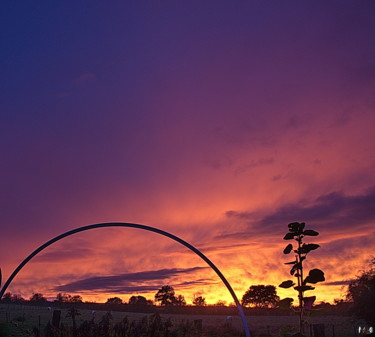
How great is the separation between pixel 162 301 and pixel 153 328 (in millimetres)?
106574

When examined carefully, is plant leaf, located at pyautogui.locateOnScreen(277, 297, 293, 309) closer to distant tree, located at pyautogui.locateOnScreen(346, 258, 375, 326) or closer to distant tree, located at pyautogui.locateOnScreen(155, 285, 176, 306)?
distant tree, located at pyautogui.locateOnScreen(346, 258, 375, 326)

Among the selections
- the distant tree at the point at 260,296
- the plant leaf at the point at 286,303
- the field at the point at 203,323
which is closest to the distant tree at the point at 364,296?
the field at the point at 203,323

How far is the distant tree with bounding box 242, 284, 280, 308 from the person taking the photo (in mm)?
108812

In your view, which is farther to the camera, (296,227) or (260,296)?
(260,296)

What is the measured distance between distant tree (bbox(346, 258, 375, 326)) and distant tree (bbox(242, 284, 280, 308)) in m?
86.1

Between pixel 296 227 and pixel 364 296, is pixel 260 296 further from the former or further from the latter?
pixel 296 227

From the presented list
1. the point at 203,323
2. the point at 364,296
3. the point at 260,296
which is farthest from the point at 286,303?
the point at 260,296

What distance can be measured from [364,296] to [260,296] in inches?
3458

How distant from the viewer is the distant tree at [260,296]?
109 meters

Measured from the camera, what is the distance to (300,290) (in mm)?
8258

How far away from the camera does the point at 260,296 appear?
108938mm

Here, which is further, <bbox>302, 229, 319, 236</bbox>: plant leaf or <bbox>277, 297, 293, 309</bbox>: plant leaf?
<bbox>277, 297, 293, 309</bbox>: plant leaf

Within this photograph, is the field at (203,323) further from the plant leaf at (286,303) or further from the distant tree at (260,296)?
the distant tree at (260,296)

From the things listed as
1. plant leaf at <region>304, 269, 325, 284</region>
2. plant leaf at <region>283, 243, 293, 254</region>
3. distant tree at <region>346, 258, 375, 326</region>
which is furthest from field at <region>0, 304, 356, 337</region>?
plant leaf at <region>304, 269, 325, 284</region>
